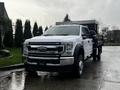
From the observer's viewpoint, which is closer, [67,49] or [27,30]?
[67,49]

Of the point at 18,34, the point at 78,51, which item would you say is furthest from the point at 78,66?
the point at 18,34

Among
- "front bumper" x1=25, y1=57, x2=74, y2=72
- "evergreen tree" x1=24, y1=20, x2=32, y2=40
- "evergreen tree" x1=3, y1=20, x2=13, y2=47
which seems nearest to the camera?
"front bumper" x1=25, y1=57, x2=74, y2=72

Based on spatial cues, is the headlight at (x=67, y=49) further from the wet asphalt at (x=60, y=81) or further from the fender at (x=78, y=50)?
the wet asphalt at (x=60, y=81)

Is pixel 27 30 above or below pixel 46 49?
above

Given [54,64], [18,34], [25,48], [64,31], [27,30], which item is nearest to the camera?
[54,64]

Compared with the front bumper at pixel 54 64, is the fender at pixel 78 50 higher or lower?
higher

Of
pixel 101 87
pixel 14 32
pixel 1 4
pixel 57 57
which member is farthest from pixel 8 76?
pixel 1 4

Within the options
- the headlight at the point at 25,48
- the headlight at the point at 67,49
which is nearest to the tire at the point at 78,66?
the headlight at the point at 67,49

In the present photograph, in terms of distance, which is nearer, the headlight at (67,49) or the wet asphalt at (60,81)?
the wet asphalt at (60,81)

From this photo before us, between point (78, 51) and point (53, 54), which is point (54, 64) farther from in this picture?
point (78, 51)

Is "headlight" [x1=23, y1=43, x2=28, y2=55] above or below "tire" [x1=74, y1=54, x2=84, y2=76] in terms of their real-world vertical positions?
above

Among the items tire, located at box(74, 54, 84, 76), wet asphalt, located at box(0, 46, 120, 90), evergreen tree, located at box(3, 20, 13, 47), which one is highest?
evergreen tree, located at box(3, 20, 13, 47)

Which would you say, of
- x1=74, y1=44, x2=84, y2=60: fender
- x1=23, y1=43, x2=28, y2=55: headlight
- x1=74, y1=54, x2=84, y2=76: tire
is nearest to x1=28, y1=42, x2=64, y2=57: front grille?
x1=23, y1=43, x2=28, y2=55: headlight

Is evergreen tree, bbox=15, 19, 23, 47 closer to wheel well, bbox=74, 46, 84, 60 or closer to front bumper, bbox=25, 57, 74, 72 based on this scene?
wheel well, bbox=74, 46, 84, 60
